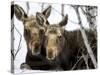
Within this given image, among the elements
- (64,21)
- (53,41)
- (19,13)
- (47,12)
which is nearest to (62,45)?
(53,41)

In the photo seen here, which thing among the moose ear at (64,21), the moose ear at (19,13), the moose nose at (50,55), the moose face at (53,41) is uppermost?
the moose ear at (19,13)

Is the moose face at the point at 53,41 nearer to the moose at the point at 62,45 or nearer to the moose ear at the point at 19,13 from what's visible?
the moose at the point at 62,45

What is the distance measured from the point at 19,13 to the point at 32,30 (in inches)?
7.3

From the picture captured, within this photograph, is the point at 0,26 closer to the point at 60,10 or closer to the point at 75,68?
the point at 60,10

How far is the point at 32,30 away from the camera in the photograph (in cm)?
178

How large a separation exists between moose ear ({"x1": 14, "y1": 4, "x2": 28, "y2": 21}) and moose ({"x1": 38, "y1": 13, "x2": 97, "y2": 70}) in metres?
0.15

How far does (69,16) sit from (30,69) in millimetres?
612

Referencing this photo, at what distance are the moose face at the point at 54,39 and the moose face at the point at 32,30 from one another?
0.07m

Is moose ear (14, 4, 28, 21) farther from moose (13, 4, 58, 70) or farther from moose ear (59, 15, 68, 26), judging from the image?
moose ear (59, 15, 68, 26)

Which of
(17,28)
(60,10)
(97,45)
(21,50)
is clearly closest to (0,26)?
(17,28)

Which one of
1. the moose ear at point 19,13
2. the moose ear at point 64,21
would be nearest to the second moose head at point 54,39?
the moose ear at point 64,21

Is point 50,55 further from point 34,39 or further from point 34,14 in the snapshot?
point 34,14

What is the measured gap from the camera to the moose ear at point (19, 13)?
1.71 m

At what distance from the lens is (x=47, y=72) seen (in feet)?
5.99
